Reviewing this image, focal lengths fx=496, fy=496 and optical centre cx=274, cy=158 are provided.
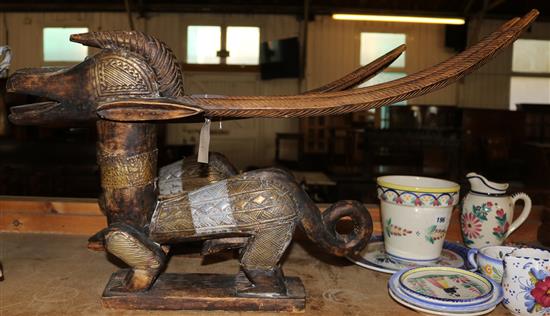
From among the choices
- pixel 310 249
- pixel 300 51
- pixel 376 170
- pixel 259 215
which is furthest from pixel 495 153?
pixel 259 215

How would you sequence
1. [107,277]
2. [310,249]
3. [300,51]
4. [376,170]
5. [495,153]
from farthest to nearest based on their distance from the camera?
1. [300,51]
2. [495,153]
3. [376,170]
4. [310,249]
5. [107,277]

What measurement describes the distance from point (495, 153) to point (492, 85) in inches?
46.4

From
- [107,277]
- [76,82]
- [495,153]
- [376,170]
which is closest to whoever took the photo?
[76,82]

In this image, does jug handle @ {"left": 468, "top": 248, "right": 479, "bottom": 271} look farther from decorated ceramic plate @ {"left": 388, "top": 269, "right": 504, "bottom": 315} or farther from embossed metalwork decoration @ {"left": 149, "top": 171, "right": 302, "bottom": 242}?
embossed metalwork decoration @ {"left": 149, "top": 171, "right": 302, "bottom": 242}

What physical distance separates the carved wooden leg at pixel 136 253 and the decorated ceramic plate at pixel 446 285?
1.26ft

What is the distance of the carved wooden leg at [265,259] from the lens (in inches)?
29.5

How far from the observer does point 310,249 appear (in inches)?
41.9

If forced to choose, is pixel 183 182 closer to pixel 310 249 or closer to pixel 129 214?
pixel 129 214

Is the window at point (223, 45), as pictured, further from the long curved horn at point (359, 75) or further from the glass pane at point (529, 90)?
the long curved horn at point (359, 75)

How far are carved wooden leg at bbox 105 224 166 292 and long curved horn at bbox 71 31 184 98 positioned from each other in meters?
0.21

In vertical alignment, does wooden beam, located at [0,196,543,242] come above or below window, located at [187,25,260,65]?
below

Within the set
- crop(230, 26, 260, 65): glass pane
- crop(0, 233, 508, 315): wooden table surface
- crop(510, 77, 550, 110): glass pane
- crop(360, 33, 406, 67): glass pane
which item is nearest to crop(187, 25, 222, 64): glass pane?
crop(230, 26, 260, 65): glass pane

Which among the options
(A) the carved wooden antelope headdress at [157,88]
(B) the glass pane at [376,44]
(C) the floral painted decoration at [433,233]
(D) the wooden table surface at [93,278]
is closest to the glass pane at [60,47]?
(B) the glass pane at [376,44]

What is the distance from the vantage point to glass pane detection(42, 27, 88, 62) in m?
5.99
